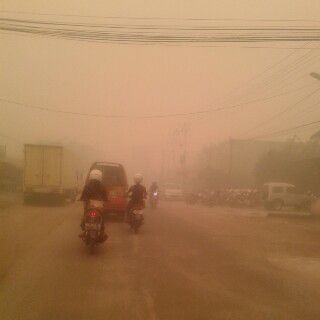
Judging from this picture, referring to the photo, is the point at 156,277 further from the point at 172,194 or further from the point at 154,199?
the point at 172,194

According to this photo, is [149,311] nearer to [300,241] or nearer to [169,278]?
[169,278]

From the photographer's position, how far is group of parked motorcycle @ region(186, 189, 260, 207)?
38.6 meters

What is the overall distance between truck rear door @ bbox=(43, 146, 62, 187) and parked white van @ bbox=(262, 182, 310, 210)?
15.5 m

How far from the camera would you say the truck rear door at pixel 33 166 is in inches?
1020

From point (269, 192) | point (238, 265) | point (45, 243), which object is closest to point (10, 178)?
point (269, 192)

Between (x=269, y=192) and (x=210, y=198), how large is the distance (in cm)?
690

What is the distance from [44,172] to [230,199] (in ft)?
58.9

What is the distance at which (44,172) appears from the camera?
26.2 metres

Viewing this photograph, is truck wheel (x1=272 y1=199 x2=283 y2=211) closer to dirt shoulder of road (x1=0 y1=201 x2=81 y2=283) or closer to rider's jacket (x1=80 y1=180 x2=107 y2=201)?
dirt shoulder of road (x1=0 y1=201 x2=81 y2=283)

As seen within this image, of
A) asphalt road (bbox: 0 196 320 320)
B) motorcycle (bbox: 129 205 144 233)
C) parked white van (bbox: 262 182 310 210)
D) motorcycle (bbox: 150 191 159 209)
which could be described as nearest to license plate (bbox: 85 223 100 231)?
asphalt road (bbox: 0 196 320 320)

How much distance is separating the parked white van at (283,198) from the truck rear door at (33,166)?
1647cm

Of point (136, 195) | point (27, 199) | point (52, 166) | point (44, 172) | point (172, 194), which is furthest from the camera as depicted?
point (172, 194)

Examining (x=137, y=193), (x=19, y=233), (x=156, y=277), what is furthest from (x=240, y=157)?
(x=156, y=277)

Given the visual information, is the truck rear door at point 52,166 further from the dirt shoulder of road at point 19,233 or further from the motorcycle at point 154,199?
the motorcycle at point 154,199
